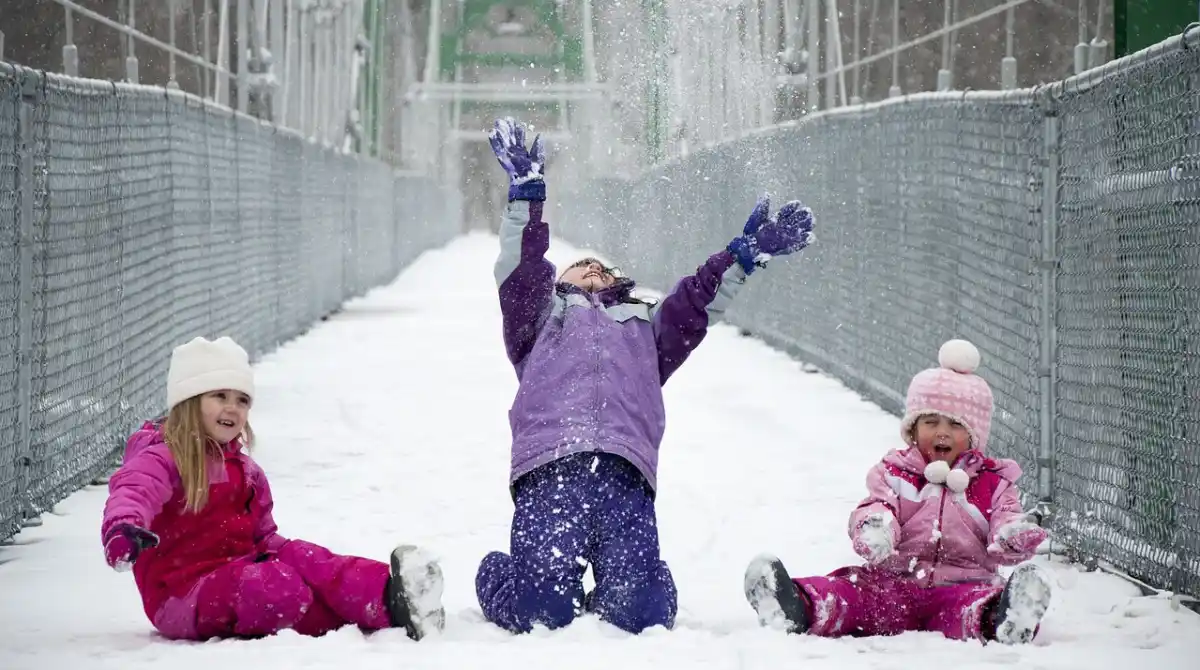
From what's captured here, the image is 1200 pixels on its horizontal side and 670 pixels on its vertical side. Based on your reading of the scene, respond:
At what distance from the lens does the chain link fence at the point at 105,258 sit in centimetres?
662

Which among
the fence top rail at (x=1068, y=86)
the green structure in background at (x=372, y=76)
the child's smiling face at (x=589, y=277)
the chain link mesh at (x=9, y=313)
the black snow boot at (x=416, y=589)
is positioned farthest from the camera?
the green structure in background at (x=372, y=76)

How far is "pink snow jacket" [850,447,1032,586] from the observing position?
5.00 m

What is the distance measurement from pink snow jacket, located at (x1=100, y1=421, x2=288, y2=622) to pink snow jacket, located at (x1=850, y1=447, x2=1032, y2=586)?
5.48ft

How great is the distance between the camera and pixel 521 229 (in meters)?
5.21

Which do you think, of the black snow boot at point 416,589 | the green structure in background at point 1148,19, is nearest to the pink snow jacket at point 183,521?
the black snow boot at point 416,589

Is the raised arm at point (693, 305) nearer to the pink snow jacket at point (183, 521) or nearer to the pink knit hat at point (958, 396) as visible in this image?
the pink knit hat at point (958, 396)

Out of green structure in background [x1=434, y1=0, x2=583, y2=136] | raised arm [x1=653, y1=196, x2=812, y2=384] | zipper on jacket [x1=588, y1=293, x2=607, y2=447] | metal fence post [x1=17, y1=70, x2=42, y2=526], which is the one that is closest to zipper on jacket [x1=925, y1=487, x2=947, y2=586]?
raised arm [x1=653, y1=196, x2=812, y2=384]

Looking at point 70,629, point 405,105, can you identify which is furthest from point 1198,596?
point 405,105

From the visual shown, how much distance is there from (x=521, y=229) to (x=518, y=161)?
20cm

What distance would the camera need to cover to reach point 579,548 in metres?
4.96

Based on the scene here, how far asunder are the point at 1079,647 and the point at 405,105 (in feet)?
219

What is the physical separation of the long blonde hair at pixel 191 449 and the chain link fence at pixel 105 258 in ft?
5.72

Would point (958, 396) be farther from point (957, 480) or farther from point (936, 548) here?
point (936, 548)

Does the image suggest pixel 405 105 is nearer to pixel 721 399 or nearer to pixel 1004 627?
pixel 721 399
